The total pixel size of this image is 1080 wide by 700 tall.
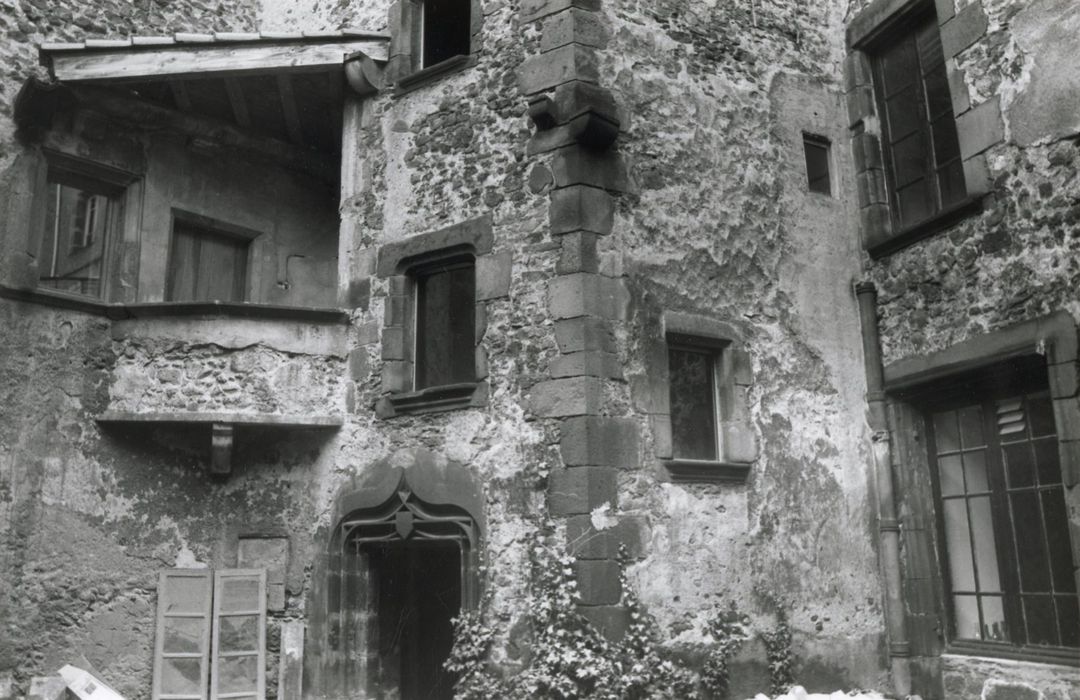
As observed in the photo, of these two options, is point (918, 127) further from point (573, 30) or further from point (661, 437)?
point (661, 437)

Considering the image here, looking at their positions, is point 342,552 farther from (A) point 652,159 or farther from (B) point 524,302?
(A) point 652,159

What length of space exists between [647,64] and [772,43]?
4.92ft

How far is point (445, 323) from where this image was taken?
8.09m

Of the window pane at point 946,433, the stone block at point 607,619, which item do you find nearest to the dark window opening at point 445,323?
the stone block at point 607,619

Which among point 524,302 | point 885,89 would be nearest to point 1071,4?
point 885,89

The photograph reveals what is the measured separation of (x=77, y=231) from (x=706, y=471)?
19.6ft

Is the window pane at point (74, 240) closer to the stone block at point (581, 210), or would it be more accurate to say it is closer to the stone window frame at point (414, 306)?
the stone window frame at point (414, 306)

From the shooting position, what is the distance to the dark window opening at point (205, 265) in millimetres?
9273

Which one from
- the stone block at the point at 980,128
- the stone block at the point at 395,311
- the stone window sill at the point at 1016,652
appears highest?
the stone block at the point at 980,128

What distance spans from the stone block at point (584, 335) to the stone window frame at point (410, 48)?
104 inches

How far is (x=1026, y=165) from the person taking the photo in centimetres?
702

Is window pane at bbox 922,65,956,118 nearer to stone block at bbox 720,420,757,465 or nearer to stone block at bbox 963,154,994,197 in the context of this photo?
stone block at bbox 963,154,994,197

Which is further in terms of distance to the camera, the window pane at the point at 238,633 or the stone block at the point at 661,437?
the window pane at the point at 238,633

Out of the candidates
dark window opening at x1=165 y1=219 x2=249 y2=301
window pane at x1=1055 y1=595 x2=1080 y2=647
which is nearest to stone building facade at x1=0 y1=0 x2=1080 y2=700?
window pane at x1=1055 y1=595 x2=1080 y2=647
